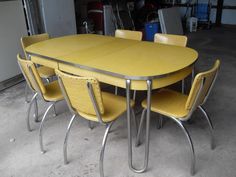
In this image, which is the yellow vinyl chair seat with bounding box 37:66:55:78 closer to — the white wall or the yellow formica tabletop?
the yellow formica tabletop

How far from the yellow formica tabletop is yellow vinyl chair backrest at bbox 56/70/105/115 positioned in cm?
20

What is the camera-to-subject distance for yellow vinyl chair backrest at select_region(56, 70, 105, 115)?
156 centimetres

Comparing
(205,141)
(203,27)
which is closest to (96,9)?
(203,27)

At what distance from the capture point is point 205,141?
2.24 m

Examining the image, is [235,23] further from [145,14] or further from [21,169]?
[21,169]

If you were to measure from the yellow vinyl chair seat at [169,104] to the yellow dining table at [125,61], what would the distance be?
199mm

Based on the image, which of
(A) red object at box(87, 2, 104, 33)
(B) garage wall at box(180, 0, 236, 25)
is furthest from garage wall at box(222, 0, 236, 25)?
(A) red object at box(87, 2, 104, 33)

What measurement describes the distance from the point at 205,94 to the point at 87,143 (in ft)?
3.80

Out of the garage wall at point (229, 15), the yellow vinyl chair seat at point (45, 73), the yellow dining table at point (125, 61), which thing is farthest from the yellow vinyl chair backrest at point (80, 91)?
the garage wall at point (229, 15)

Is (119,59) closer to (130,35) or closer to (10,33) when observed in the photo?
(130,35)

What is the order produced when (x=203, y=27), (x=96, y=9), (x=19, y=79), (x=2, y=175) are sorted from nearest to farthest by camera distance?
1. (x=2, y=175)
2. (x=19, y=79)
3. (x=96, y=9)
4. (x=203, y=27)

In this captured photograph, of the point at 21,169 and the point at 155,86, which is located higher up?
the point at 155,86

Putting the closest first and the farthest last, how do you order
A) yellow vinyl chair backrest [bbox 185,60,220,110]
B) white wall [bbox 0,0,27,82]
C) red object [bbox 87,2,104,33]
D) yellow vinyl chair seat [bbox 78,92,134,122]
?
yellow vinyl chair backrest [bbox 185,60,220,110], yellow vinyl chair seat [bbox 78,92,134,122], white wall [bbox 0,0,27,82], red object [bbox 87,2,104,33]

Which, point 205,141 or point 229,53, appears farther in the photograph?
point 229,53
